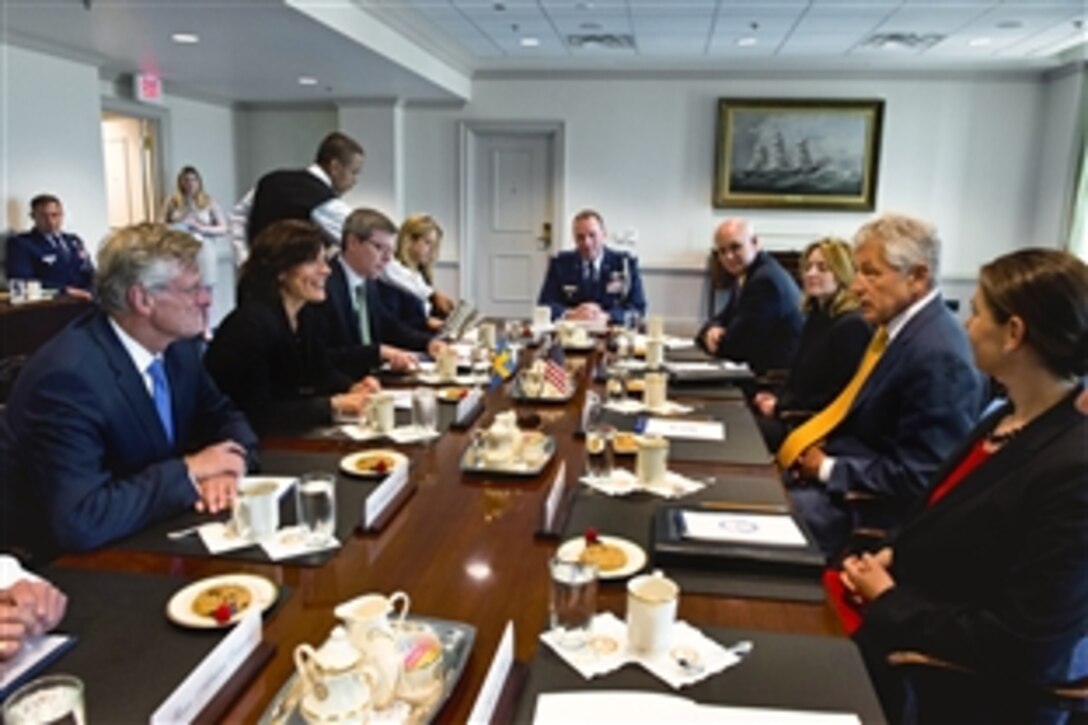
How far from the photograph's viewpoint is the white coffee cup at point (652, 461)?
1616mm

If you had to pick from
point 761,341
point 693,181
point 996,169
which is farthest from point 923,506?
point 996,169

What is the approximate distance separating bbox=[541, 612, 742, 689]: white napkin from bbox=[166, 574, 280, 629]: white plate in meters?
A: 0.40

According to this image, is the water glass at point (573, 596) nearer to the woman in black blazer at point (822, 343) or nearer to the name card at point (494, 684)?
the name card at point (494, 684)

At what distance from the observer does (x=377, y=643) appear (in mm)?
897

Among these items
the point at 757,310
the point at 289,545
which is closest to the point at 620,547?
the point at 289,545

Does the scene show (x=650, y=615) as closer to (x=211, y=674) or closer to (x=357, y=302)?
(x=211, y=674)

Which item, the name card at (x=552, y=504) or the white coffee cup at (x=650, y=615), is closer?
the white coffee cup at (x=650, y=615)

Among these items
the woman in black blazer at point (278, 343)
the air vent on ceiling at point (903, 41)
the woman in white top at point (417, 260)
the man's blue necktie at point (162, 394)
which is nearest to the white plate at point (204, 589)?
the man's blue necktie at point (162, 394)

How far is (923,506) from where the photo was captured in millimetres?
1636

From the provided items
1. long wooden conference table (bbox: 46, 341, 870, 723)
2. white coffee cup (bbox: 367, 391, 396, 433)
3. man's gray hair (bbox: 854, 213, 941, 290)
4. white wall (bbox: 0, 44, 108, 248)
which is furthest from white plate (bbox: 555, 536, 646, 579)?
white wall (bbox: 0, 44, 108, 248)

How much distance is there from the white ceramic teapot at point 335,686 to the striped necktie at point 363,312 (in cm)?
242

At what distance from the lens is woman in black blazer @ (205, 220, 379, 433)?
2.07m

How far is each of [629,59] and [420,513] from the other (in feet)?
21.6

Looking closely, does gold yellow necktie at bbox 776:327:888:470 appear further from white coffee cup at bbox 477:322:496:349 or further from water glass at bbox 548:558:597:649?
water glass at bbox 548:558:597:649
